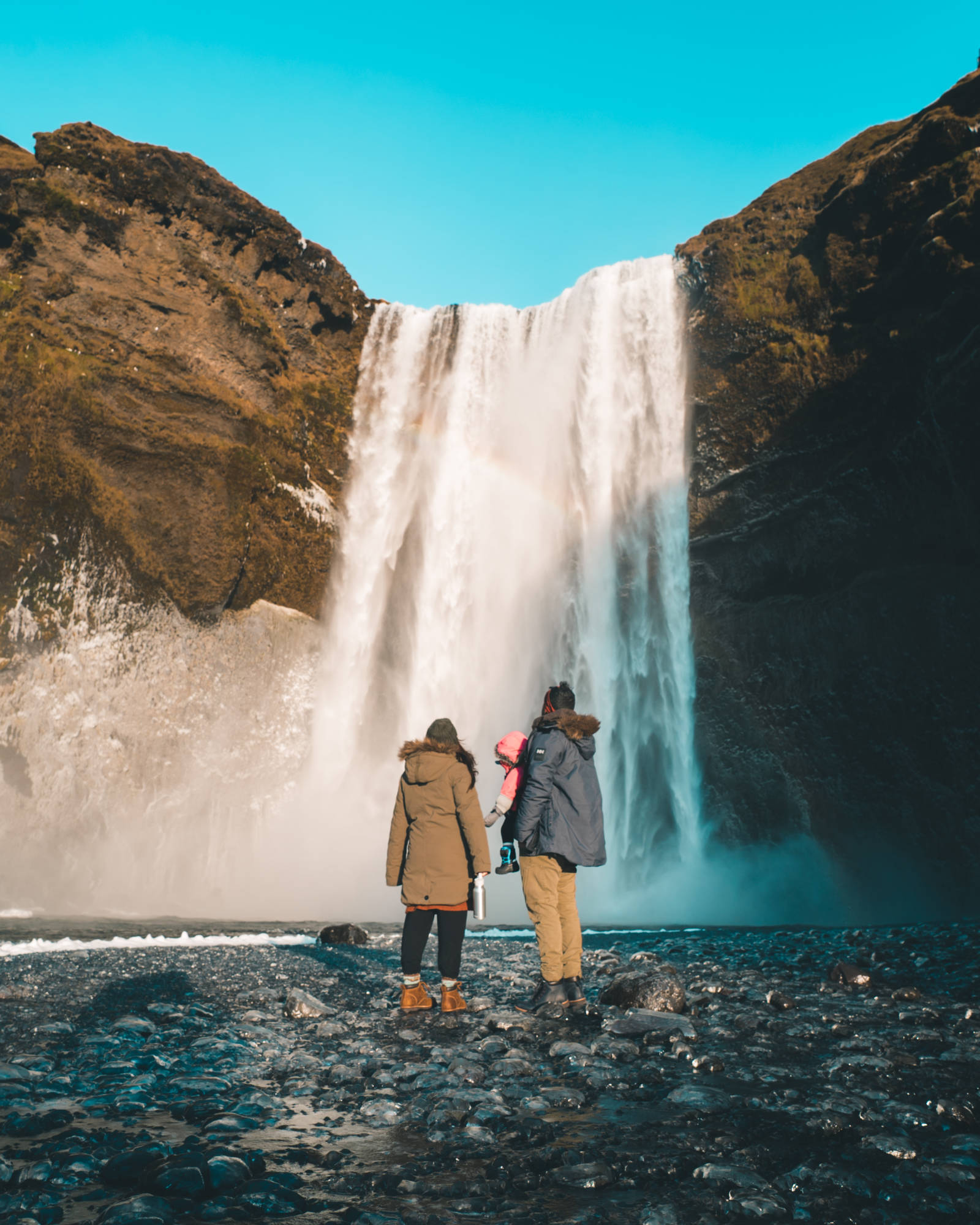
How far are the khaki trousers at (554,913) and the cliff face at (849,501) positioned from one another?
46.0 ft

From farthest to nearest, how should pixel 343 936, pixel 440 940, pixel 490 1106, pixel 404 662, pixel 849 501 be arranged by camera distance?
pixel 404 662 < pixel 849 501 < pixel 343 936 < pixel 440 940 < pixel 490 1106

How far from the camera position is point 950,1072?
357 centimetres

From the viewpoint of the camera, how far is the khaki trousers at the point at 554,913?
575 cm

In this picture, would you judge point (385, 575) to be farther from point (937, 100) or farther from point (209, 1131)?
point (209, 1131)

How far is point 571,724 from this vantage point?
6.18 m

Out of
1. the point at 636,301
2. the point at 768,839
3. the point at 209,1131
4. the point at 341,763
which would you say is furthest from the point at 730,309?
the point at 209,1131

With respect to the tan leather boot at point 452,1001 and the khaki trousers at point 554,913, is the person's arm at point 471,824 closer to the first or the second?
the khaki trousers at point 554,913

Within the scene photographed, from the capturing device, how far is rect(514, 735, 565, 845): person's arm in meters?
5.99

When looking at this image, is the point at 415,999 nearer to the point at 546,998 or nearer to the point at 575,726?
the point at 546,998

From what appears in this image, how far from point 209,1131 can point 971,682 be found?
57.6 feet

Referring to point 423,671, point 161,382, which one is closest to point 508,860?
point 423,671

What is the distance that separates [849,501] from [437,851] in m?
16.3

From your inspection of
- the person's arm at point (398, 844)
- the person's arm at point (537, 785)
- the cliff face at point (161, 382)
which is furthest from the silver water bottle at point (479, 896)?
the cliff face at point (161, 382)

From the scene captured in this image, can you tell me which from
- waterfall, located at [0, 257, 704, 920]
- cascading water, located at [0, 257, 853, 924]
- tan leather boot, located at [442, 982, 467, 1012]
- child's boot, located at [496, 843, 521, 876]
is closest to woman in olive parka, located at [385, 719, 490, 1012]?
tan leather boot, located at [442, 982, 467, 1012]
